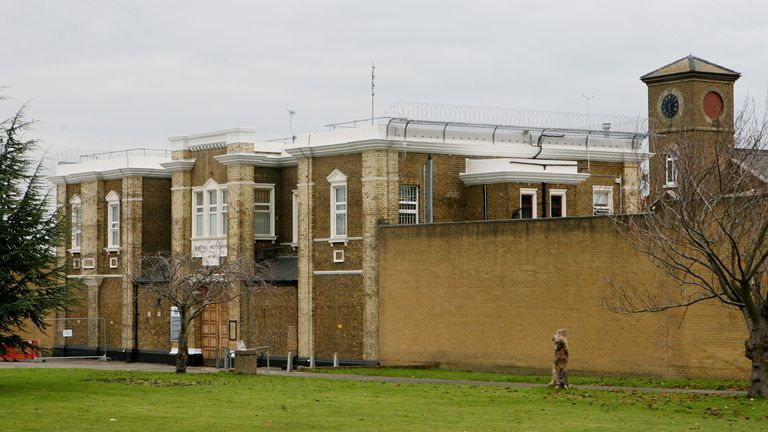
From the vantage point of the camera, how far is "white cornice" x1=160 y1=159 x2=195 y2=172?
58.0m

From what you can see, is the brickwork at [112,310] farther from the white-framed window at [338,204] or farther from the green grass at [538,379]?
the green grass at [538,379]

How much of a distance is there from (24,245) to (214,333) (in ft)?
68.5

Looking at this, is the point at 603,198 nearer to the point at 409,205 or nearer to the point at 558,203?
the point at 558,203

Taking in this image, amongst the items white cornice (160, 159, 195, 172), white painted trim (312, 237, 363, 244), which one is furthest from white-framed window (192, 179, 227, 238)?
white painted trim (312, 237, 363, 244)

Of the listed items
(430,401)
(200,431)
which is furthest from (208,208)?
(200,431)

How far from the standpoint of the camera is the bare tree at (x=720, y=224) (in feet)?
100

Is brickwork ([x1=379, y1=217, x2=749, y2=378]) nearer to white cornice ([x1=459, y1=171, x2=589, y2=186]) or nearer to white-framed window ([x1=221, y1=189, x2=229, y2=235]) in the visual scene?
white cornice ([x1=459, y1=171, x2=589, y2=186])

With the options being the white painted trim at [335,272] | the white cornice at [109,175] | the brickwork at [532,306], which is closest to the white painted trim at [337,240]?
the white painted trim at [335,272]

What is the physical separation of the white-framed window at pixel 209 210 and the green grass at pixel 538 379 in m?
12.6

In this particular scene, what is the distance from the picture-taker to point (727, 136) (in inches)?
1373

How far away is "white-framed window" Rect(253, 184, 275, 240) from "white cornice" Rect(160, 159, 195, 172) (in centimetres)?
412

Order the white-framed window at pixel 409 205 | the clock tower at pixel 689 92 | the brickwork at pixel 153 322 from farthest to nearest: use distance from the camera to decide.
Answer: the clock tower at pixel 689 92
the brickwork at pixel 153 322
the white-framed window at pixel 409 205

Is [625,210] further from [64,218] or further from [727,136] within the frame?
[64,218]

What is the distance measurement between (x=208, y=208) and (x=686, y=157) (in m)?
28.0
